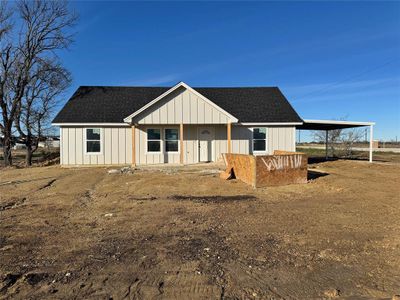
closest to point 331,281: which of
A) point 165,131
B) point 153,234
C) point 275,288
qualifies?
point 275,288

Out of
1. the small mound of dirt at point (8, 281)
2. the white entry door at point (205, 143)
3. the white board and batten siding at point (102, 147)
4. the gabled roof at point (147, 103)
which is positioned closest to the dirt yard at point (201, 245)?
the small mound of dirt at point (8, 281)

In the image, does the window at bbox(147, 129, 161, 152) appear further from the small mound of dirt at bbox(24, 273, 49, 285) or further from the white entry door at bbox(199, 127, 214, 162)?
the small mound of dirt at bbox(24, 273, 49, 285)

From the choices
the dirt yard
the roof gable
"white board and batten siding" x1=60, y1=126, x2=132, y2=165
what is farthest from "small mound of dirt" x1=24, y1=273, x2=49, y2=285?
"white board and batten siding" x1=60, y1=126, x2=132, y2=165

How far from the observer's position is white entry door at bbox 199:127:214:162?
1944 cm

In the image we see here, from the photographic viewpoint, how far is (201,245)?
5266 mm

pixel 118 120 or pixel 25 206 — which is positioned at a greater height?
pixel 118 120

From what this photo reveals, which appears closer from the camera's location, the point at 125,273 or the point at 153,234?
the point at 125,273

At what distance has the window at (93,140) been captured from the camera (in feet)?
62.0

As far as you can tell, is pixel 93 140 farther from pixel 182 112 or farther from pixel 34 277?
pixel 34 277

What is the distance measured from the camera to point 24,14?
22.9m

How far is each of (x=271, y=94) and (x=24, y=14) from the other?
18.7m

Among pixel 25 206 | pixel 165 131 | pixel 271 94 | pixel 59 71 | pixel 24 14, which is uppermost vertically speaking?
pixel 24 14

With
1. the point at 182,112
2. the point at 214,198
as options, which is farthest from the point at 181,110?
the point at 214,198

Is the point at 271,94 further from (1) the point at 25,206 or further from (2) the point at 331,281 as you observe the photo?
(2) the point at 331,281
